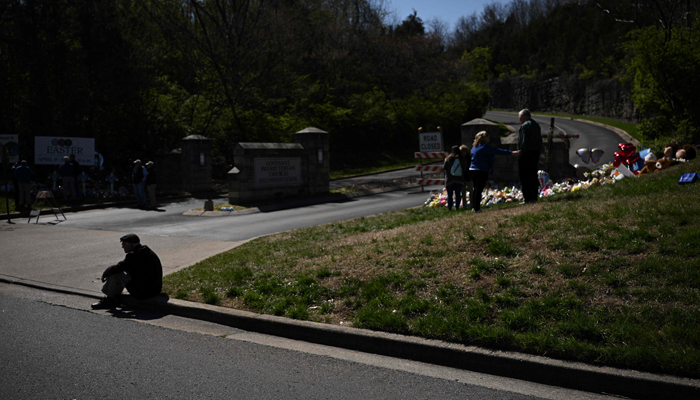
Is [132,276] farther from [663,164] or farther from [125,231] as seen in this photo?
[663,164]

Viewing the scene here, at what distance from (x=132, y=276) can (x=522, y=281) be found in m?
4.95

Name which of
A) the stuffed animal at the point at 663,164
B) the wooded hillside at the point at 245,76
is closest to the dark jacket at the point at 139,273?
the stuffed animal at the point at 663,164

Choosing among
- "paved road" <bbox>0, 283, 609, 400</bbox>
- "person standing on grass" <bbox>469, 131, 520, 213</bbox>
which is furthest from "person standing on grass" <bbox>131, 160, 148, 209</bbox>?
"paved road" <bbox>0, 283, 609, 400</bbox>

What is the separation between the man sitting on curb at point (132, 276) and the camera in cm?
748

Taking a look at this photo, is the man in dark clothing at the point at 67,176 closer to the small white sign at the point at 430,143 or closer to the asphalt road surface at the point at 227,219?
the asphalt road surface at the point at 227,219

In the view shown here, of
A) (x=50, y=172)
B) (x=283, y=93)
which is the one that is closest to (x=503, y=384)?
(x=50, y=172)

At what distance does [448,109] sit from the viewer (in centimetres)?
4762

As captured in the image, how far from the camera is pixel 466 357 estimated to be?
199 inches

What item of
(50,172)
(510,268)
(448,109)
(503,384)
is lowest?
(503,384)

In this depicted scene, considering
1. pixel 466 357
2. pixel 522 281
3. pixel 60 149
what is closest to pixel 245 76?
pixel 60 149

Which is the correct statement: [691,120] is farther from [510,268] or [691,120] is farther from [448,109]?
[448,109]

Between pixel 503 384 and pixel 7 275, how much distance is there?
28.0 feet

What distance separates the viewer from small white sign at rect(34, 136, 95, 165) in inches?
890

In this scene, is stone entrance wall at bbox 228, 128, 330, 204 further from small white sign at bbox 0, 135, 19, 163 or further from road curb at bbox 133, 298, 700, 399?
road curb at bbox 133, 298, 700, 399
